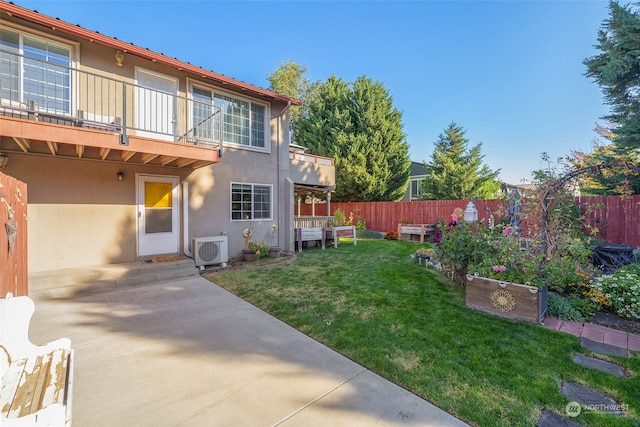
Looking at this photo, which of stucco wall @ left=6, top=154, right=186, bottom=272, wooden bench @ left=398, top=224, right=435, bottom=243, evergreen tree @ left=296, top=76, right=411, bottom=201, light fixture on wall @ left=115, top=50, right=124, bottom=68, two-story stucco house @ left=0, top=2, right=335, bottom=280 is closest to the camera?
two-story stucco house @ left=0, top=2, right=335, bottom=280

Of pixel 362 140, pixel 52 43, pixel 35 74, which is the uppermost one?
pixel 362 140

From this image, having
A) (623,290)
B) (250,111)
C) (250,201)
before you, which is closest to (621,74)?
(623,290)

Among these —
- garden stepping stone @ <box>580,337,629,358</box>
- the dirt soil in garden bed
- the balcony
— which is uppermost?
Answer: the balcony

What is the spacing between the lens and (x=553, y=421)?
7.39 feet

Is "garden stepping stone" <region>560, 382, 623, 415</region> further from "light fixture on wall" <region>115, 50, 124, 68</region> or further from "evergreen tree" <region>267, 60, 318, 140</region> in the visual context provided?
"evergreen tree" <region>267, 60, 318, 140</region>

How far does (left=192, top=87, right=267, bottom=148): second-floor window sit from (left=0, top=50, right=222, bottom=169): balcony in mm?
475

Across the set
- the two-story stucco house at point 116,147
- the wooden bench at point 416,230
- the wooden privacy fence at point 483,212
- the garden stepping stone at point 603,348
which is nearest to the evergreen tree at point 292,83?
the wooden privacy fence at point 483,212

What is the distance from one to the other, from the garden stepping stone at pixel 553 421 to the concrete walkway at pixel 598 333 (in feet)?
6.44

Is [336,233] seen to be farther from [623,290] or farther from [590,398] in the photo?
[590,398]

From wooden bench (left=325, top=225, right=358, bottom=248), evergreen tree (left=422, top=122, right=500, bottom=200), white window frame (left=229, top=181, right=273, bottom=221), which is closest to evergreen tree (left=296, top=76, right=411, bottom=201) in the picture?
evergreen tree (left=422, top=122, right=500, bottom=200)

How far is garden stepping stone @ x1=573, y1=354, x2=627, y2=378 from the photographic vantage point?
291 centimetres

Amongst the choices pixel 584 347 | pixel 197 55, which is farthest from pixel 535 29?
pixel 197 55

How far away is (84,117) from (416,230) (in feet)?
41.5

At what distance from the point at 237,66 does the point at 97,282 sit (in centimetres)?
2177
